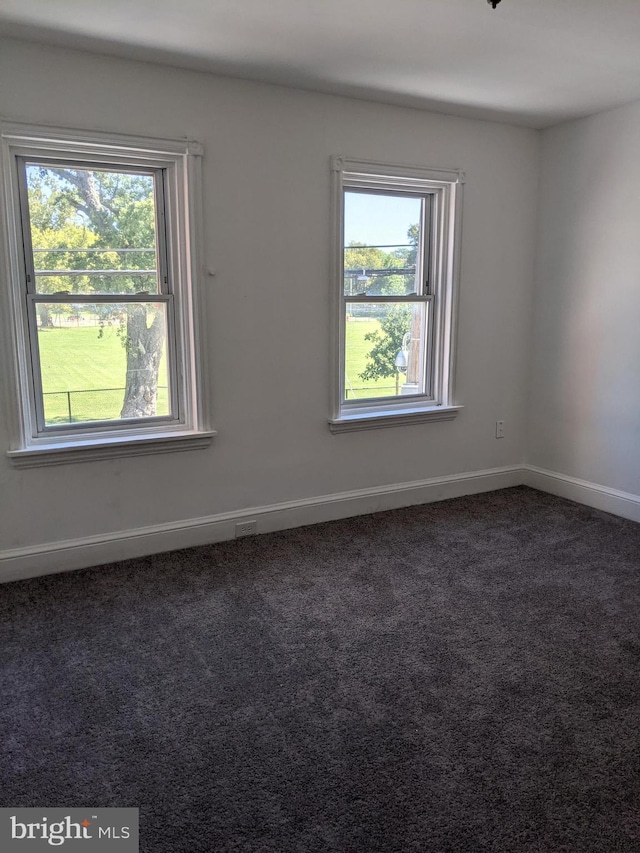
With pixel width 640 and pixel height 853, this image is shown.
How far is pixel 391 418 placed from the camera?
4.10 metres

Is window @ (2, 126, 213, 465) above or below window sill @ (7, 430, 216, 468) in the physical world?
above

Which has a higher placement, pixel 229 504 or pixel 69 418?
pixel 69 418

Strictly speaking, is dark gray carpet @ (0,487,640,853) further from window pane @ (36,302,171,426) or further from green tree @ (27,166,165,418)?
green tree @ (27,166,165,418)

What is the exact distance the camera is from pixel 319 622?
9.09 feet

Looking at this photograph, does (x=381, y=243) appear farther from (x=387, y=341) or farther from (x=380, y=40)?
(x=380, y=40)

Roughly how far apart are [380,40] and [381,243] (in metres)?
1.33

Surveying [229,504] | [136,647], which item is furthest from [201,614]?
[229,504]

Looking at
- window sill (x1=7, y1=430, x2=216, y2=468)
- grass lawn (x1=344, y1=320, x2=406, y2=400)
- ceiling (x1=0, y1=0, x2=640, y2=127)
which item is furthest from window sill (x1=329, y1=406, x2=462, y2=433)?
ceiling (x1=0, y1=0, x2=640, y2=127)

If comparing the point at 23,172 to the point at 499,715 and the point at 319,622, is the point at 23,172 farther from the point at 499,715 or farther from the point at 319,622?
the point at 499,715

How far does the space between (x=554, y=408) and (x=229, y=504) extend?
2408 millimetres

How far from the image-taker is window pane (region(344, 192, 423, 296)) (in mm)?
3908

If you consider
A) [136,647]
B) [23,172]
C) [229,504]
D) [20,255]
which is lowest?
[136,647]

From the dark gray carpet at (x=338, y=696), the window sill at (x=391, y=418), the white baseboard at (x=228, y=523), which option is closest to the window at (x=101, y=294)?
the white baseboard at (x=228, y=523)

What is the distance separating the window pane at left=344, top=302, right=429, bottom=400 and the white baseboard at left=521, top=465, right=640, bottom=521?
43.6 inches
